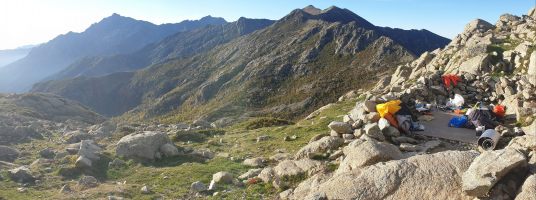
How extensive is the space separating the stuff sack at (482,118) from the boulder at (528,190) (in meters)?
12.9

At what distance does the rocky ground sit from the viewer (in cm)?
1399

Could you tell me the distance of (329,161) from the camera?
2097 cm

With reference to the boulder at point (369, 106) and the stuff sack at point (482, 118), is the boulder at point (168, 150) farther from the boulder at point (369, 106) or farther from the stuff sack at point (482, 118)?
the stuff sack at point (482, 118)

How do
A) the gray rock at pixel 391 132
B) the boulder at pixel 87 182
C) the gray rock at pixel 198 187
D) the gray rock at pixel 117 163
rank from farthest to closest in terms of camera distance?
1. the gray rock at pixel 117 163
2. the gray rock at pixel 391 132
3. the boulder at pixel 87 182
4. the gray rock at pixel 198 187

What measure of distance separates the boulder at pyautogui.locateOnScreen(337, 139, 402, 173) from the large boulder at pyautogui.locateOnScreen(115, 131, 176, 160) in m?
15.9

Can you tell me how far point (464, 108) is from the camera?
31141 mm

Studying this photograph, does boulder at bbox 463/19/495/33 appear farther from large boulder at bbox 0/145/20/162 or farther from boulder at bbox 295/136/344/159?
large boulder at bbox 0/145/20/162

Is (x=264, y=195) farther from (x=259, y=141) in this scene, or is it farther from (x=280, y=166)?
(x=259, y=141)

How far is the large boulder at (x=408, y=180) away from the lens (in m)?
13.8

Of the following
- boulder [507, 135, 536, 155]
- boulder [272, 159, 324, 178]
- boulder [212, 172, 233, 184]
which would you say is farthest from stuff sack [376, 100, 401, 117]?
boulder [212, 172, 233, 184]

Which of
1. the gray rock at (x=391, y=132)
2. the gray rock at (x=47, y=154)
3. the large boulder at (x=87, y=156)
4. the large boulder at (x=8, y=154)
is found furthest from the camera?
the gray rock at (x=47, y=154)

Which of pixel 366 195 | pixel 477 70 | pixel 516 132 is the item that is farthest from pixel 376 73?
pixel 366 195

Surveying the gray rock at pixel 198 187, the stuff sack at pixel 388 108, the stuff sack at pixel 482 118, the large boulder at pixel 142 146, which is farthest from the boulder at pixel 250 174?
the stuff sack at pixel 482 118

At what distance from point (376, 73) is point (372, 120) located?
131 m
